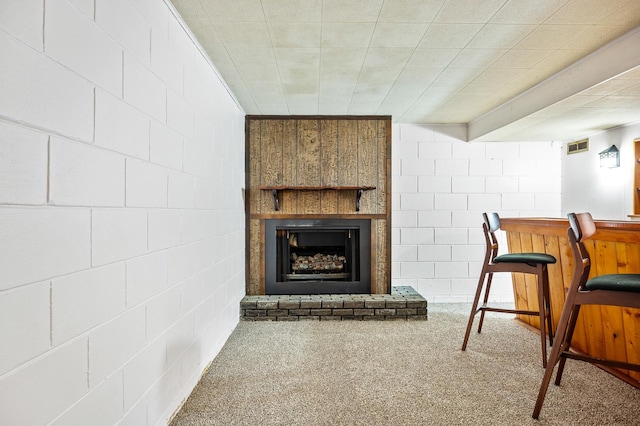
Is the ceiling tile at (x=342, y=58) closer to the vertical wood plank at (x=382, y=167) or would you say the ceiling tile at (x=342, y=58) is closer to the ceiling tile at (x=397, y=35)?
the ceiling tile at (x=397, y=35)

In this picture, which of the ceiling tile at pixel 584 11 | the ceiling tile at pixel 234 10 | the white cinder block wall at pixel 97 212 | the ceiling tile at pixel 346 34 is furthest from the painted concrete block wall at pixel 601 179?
the white cinder block wall at pixel 97 212

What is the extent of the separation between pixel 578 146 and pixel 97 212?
A: 4.74 m

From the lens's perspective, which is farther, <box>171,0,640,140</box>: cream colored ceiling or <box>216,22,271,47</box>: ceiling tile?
<box>216,22,271,47</box>: ceiling tile

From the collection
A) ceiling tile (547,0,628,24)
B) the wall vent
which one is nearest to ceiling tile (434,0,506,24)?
ceiling tile (547,0,628,24)

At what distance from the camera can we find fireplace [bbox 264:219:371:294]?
394 centimetres

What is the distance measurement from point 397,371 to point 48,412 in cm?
195

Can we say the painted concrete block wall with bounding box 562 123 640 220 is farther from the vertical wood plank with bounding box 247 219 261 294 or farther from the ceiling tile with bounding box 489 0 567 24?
the vertical wood plank with bounding box 247 219 261 294

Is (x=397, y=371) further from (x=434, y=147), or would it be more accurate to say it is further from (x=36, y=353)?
(x=434, y=147)

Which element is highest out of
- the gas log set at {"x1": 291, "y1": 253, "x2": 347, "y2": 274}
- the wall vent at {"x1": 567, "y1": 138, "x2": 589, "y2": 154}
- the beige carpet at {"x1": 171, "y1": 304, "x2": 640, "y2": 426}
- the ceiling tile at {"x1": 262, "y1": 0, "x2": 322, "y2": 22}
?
the ceiling tile at {"x1": 262, "y1": 0, "x2": 322, "y2": 22}

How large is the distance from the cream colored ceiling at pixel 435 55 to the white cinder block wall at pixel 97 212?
1.63 ft

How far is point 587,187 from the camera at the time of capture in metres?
4.00

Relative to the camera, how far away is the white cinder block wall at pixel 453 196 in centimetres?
433

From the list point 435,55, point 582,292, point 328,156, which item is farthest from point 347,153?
point 582,292

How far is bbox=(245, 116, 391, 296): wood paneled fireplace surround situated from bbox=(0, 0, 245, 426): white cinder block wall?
165 centimetres
